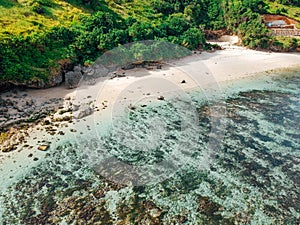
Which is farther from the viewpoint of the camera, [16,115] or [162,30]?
[162,30]

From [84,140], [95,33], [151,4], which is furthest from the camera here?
[151,4]

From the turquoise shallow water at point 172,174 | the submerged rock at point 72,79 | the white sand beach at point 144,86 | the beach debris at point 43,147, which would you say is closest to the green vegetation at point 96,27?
the submerged rock at point 72,79

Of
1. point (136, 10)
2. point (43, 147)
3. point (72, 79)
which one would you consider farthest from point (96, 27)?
point (43, 147)

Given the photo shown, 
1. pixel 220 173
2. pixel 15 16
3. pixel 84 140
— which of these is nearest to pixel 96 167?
pixel 84 140

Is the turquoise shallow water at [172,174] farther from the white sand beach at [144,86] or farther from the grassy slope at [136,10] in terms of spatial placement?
the grassy slope at [136,10]

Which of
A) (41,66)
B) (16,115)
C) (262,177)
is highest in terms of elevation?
(41,66)

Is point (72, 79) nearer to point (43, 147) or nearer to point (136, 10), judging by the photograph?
point (43, 147)

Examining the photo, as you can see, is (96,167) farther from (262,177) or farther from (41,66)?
(41,66)
